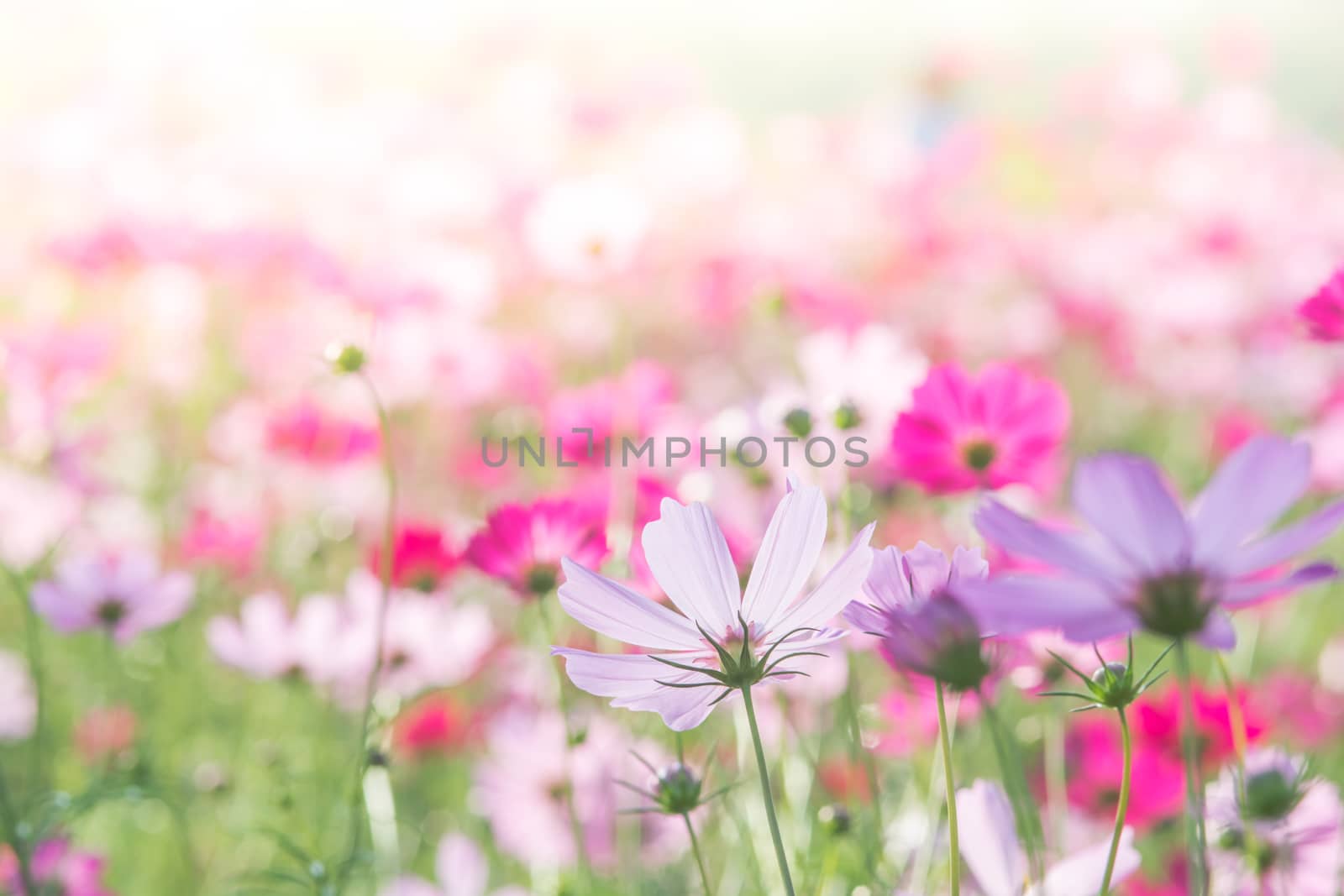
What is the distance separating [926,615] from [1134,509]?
2.0 inches

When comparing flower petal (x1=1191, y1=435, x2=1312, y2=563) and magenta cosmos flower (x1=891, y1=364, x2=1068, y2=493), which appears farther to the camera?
magenta cosmos flower (x1=891, y1=364, x2=1068, y2=493)

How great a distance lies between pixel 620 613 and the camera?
30cm

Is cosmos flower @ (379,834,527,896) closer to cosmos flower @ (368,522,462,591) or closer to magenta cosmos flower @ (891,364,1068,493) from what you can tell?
cosmos flower @ (368,522,462,591)

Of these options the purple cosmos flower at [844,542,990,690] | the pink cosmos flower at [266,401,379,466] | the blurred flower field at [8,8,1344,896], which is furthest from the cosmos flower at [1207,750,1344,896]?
the pink cosmos flower at [266,401,379,466]

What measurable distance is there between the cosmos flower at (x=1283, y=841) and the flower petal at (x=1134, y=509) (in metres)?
0.15

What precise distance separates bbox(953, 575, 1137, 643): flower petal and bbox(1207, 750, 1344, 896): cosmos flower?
0.54 ft

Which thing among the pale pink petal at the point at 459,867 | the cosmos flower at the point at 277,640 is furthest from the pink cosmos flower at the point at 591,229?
the pale pink petal at the point at 459,867

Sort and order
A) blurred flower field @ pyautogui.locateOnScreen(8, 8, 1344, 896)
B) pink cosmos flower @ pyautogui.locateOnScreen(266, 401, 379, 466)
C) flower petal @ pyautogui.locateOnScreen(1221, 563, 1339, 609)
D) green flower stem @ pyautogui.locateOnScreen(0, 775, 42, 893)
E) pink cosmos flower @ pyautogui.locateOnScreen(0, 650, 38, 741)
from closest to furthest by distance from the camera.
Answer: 1. flower petal @ pyautogui.locateOnScreen(1221, 563, 1339, 609)
2. blurred flower field @ pyautogui.locateOnScreen(8, 8, 1344, 896)
3. green flower stem @ pyautogui.locateOnScreen(0, 775, 42, 893)
4. pink cosmos flower @ pyautogui.locateOnScreen(0, 650, 38, 741)
5. pink cosmos flower @ pyautogui.locateOnScreen(266, 401, 379, 466)

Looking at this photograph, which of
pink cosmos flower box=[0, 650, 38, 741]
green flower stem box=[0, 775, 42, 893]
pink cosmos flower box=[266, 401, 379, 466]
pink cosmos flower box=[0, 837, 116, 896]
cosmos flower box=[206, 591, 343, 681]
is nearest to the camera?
green flower stem box=[0, 775, 42, 893]

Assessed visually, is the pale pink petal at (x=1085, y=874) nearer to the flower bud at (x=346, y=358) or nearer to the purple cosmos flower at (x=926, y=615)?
the purple cosmos flower at (x=926, y=615)

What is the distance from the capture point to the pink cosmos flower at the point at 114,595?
2.11 ft

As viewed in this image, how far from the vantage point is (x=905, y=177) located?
198 cm

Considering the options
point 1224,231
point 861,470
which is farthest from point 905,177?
point 861,470

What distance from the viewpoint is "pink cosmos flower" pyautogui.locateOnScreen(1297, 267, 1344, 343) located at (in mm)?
364
